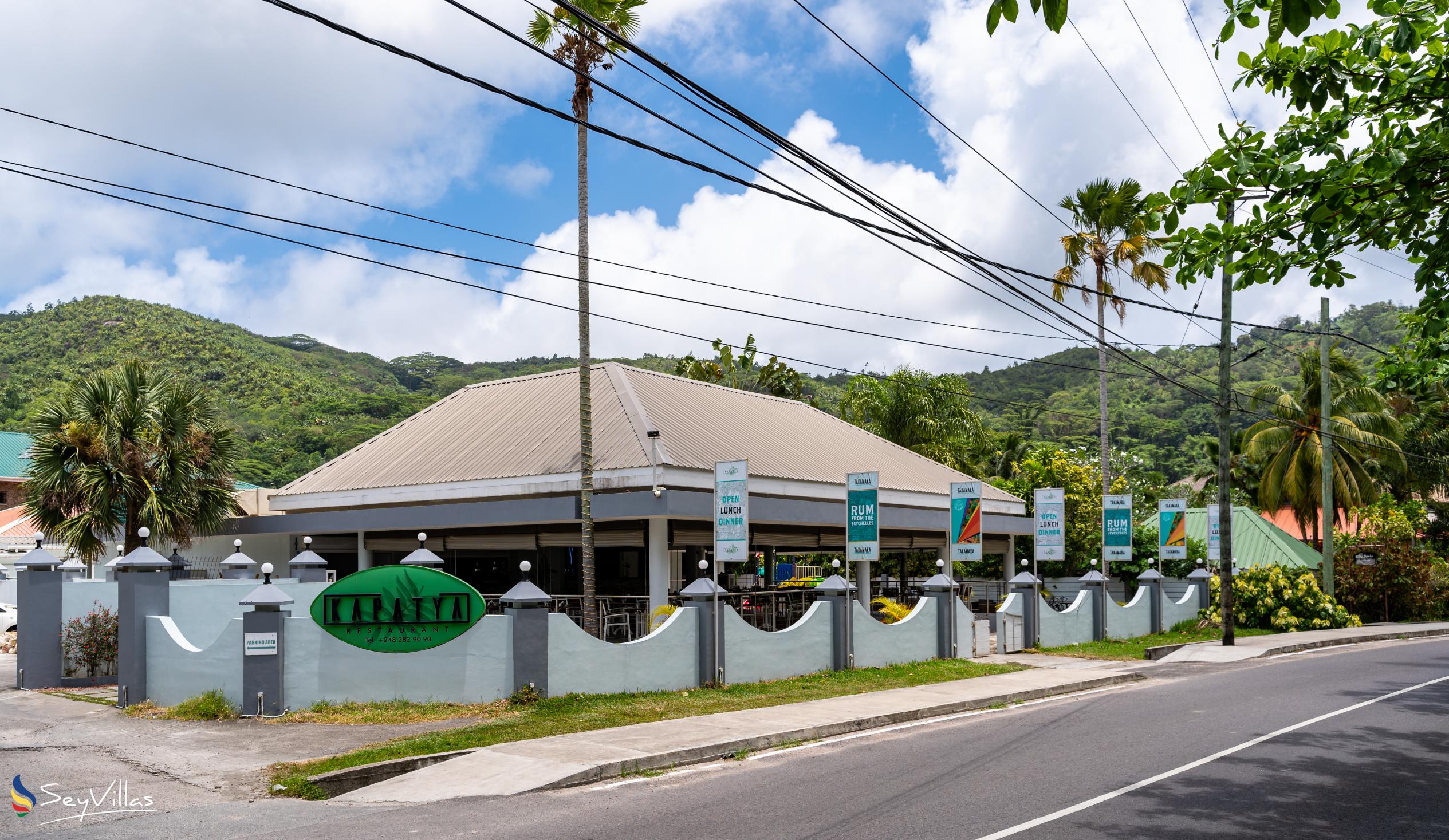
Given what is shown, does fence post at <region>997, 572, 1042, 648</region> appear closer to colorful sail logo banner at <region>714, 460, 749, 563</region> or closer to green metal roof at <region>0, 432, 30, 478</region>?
colorful sail logo banner at <region>714, 460, 749, 563</region>

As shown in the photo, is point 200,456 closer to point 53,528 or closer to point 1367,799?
point 53,528

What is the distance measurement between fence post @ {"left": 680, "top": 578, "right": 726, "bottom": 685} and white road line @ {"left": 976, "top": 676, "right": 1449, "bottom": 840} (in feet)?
25.0

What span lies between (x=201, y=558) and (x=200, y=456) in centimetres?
541

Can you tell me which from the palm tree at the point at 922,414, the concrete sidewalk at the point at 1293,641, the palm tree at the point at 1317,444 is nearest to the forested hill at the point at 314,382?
the palm tree at the point at 1317,444

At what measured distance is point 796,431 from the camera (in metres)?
31.0

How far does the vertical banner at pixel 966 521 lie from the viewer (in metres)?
23.9

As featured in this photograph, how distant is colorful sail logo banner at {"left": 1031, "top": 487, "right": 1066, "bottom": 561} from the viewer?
26.9m

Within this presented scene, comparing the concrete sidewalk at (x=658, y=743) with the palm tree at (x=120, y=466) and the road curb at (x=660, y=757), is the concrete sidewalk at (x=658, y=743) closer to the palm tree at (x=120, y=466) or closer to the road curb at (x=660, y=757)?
the road curb at (x=660, y=757)

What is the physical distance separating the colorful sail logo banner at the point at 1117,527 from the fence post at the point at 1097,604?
1812 mm

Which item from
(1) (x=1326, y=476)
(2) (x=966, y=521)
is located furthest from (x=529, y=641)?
(1) (x=1326, y=476)

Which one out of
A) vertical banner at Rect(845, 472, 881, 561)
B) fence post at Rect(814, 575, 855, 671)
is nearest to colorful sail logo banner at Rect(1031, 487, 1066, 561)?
vertical banner at Rect(845, 472, 881, 561)

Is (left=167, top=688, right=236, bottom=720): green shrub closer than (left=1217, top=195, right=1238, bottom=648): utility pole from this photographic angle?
Yes

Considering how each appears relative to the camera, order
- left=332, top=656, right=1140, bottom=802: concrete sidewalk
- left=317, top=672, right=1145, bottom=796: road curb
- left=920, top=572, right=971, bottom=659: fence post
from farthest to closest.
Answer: left=920, top=572, right=971, bottom=659: fence post → left=317, top=672, right=1145, bottom=796: road curb → left=332, top=656, right=1140, bottom=802: concrete sidewalk

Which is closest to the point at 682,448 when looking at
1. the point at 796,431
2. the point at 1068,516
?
the point at 796,431
